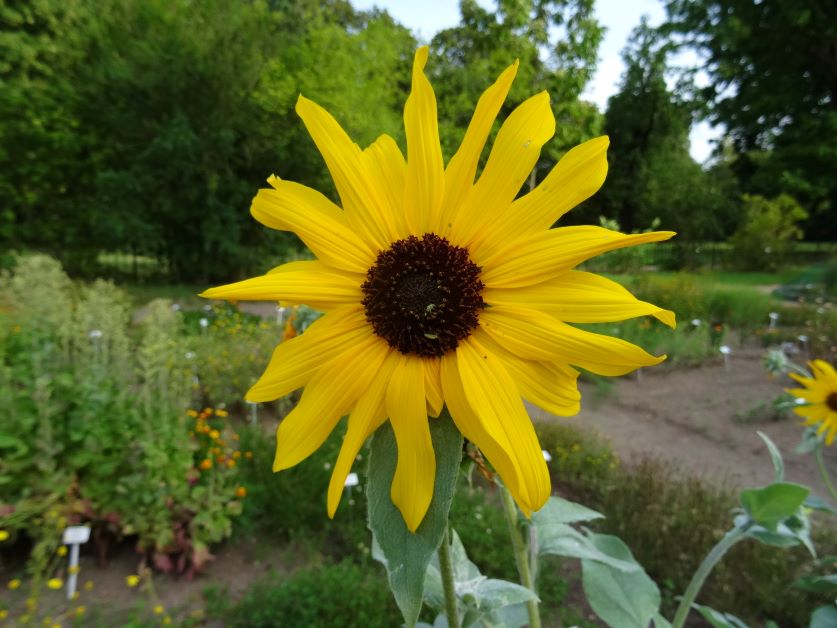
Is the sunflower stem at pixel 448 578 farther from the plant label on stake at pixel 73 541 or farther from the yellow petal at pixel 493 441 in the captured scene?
the plant label on stake at pixel 73 541

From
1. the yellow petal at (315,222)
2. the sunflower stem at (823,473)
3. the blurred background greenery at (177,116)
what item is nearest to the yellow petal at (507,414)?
the yellow petal at (315,222)

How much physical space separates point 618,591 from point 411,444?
0.96 meters

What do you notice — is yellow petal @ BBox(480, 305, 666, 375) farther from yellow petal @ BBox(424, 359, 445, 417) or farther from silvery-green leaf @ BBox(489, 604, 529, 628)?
silvery-green leaf @ BBox(489, 604, 529, 628)

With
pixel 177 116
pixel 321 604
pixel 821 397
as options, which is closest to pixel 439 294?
pixel 821 397

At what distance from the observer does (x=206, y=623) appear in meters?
2.86

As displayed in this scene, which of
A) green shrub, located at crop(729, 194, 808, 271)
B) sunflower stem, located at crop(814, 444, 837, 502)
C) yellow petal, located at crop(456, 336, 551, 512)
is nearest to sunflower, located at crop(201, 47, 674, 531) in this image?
yellow petal, located at crop(456, 336, 551, 512)

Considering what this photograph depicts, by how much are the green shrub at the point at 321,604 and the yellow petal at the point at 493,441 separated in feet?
7.99

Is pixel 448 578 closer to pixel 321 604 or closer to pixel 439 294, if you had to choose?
pixel 439 294

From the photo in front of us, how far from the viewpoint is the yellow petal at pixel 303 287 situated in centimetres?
65

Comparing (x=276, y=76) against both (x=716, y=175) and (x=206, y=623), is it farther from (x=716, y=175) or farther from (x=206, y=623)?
(x=716, y=175)

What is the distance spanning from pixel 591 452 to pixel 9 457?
4.22 meters

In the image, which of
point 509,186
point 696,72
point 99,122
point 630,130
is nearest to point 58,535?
point 509,186

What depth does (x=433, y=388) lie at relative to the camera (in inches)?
25.5

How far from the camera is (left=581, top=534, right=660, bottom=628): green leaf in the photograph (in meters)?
1.21
